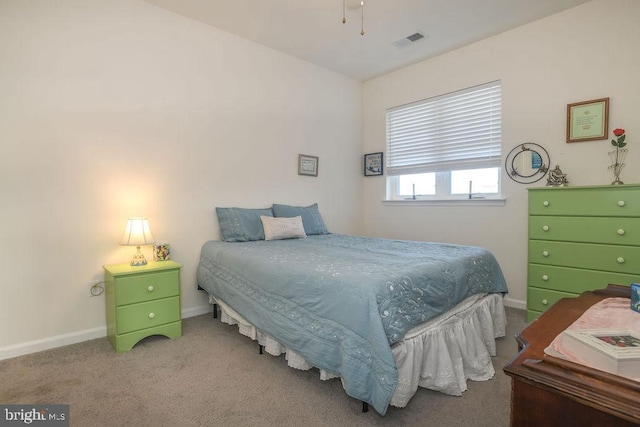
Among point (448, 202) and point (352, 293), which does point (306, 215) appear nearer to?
point (448, 202)

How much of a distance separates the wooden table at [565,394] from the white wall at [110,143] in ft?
9.25

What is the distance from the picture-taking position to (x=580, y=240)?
2.40 metres

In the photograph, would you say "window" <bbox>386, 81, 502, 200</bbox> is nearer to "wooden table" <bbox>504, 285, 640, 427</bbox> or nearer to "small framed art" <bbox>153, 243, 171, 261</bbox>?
"small framed art" <bbox>153, 243, 171, 261</bbox>

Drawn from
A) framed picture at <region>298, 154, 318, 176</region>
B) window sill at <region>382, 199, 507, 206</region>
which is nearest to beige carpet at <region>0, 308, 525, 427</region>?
window sill at <region>382, 199, 507, 206</region>

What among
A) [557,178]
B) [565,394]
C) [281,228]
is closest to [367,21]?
[281,228]

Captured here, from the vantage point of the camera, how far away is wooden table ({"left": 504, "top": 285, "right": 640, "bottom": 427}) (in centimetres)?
53

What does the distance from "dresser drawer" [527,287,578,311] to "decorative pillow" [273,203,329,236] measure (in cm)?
201

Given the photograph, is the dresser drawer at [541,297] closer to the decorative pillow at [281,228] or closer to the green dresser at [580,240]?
the green dresser at [580,240]

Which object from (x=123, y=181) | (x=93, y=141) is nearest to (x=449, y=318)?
(x=123, y=181)

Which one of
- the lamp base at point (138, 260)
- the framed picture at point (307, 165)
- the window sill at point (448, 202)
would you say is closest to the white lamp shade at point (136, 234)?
the lamp base at point (138, 260)

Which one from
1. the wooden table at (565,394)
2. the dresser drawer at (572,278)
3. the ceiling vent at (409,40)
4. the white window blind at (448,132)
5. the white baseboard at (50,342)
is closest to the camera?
the wooden table at (565,394)

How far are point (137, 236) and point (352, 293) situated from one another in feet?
5.81

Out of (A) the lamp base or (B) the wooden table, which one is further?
(A) the lamp base

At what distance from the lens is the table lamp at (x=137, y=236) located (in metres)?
2.35
